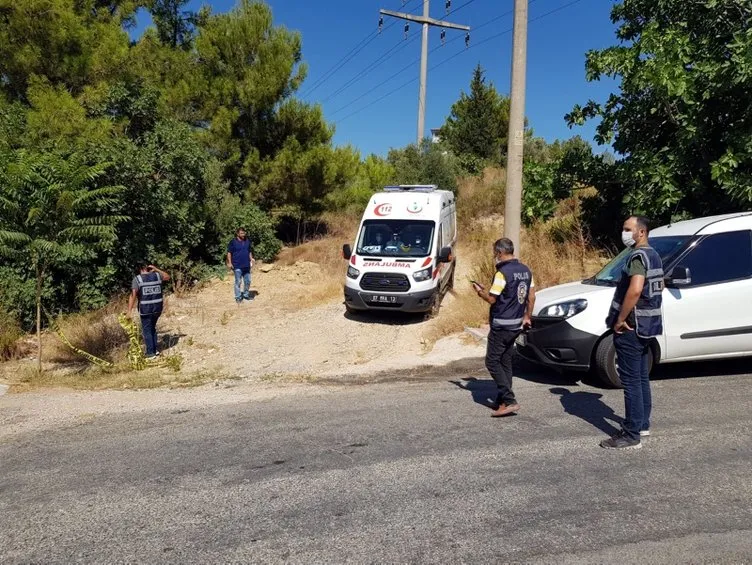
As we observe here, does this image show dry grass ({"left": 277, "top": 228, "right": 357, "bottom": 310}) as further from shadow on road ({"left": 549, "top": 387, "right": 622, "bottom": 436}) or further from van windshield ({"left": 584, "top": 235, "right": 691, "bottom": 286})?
shadow on road ({"left": 549, "top": 387, "right": 622, "bottom": 436})

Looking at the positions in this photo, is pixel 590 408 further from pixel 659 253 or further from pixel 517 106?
pixel 517 106

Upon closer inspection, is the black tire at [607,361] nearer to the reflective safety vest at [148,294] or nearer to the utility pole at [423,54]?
the reflective safety vest at [148,294]

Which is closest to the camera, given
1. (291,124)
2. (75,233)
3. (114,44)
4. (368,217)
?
(75,233)

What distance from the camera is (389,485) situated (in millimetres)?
4098

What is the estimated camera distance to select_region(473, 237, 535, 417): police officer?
17.4 ft

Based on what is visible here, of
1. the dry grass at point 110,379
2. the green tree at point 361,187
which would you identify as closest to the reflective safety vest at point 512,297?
the dry grass at point 110,379

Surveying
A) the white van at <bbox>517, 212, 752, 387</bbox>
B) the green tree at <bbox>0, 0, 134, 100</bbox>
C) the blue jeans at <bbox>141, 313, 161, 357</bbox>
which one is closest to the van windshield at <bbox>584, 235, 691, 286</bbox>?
the white van at <bbox>517, 212, 752, 387</bbox>

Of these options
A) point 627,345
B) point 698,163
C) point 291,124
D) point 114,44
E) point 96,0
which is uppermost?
point 96,0

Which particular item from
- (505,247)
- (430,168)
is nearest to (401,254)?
(505,247)

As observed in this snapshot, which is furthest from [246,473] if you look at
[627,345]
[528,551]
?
[627,345]

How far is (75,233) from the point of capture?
8320mm

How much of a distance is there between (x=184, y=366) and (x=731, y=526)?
762cm

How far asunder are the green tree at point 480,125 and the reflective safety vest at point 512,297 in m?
26.1

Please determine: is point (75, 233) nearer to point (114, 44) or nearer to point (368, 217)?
point (368, 217)
